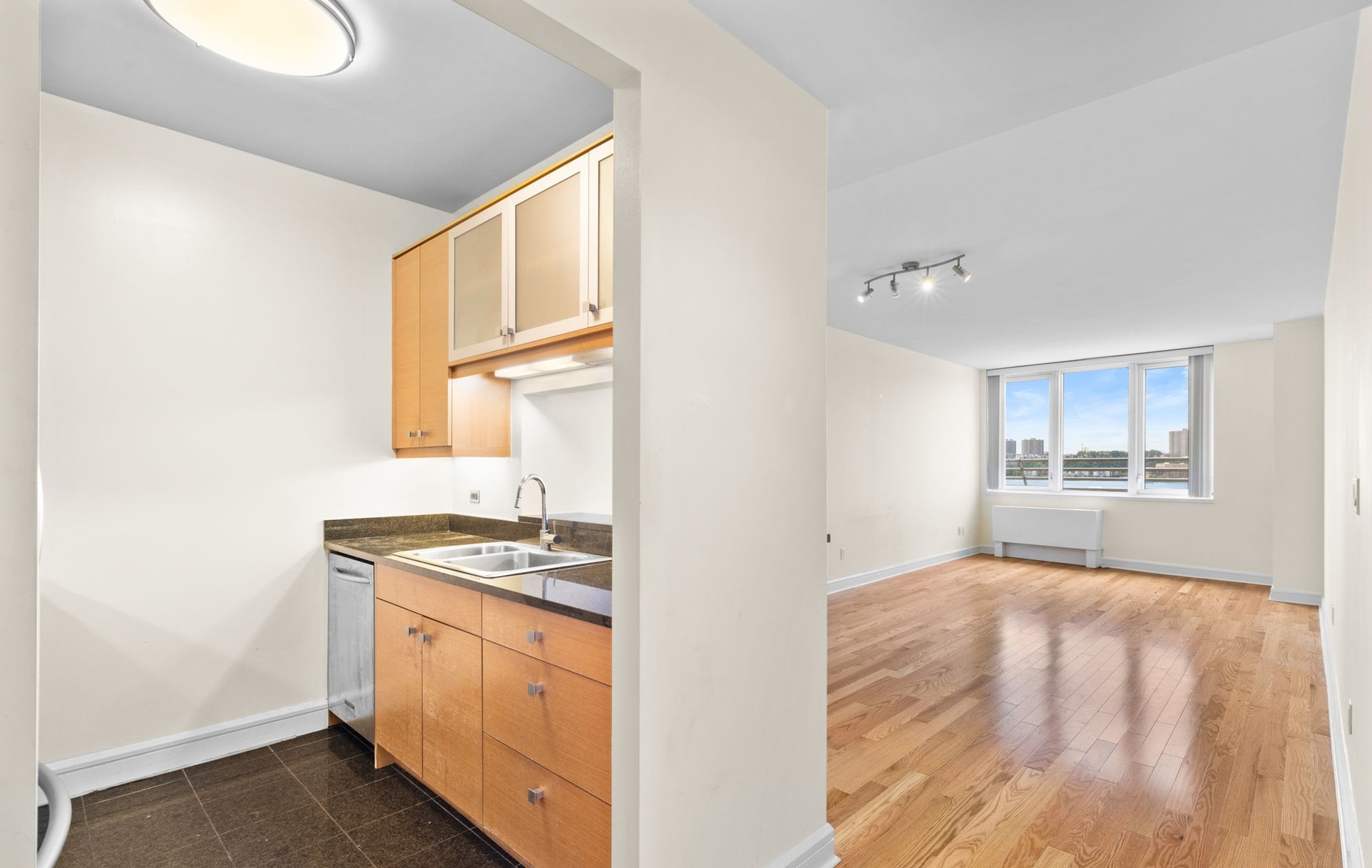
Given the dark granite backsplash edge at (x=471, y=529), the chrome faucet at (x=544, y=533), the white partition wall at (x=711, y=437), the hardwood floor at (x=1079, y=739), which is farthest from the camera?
the chrome faucet at (x=544, y=533)

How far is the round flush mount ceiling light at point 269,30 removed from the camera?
71.0 inches

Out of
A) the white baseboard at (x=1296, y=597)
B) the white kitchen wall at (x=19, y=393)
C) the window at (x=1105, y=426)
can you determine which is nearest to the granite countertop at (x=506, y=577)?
the white kitchen wall at (x=19, y=393)

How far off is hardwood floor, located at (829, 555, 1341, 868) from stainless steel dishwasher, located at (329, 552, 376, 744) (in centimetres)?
193

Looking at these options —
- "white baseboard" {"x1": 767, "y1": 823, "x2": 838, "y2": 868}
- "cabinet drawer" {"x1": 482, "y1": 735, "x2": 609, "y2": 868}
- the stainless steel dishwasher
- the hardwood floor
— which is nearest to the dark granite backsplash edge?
the stainless steel dishwasher

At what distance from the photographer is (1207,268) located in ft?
13.6

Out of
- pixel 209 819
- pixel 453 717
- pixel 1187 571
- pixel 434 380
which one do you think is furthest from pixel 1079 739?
pixel 1187 571

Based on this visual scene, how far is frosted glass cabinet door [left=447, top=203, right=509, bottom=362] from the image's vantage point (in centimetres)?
259

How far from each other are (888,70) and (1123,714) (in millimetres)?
3190

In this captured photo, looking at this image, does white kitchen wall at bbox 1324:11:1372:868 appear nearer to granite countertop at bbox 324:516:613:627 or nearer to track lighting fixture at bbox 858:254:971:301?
track lighting fixture at bbox 858:254:971:301

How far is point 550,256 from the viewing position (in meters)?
2.32

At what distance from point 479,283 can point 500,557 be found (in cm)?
120

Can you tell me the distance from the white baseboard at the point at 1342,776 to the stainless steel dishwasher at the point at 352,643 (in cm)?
327

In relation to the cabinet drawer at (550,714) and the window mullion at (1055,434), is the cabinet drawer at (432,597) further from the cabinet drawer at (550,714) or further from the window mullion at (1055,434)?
the window mullion at (1055,434)

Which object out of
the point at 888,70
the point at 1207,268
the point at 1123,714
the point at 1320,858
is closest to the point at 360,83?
the point at 888,70
